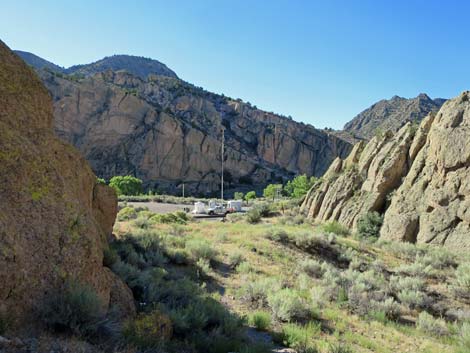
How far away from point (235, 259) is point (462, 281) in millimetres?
7493

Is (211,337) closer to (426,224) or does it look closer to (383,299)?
(383,299)

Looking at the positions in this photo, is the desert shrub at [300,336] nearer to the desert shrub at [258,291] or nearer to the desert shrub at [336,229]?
the desert shrub at [258,291]

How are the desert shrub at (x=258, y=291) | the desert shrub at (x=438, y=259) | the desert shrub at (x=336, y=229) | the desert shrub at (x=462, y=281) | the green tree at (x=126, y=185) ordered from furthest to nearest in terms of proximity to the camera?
1. the green tree at (x=126, y=185)
2. the desert shrub at (x=336, y=229)
3. the desert shrub at (x=438, y=259)
4. the desert shrub at (x=462, y=281)
5. the desert shrub at (x=258, y=291)

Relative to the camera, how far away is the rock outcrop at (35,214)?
144 inches

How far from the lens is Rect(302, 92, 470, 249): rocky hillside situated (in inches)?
616

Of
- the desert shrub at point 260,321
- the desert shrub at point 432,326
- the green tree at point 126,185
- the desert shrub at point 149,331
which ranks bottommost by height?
the green tree at point 126,185

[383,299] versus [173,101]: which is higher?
[173,101]

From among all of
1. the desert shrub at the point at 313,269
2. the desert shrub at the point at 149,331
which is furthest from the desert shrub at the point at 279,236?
the desert shrub at the point at 149,331

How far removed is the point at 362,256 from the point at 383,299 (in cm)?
516

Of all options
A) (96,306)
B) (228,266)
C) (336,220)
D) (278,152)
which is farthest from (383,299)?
(278,152)

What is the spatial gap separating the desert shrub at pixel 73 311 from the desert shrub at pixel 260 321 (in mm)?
3501

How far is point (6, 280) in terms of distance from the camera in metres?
3.48

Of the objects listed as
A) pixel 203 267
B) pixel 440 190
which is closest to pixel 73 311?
pixel 203 267

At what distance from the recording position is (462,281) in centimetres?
1120
